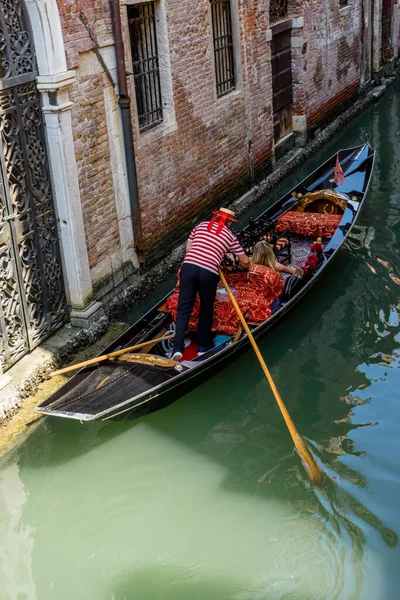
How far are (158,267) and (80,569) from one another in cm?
393

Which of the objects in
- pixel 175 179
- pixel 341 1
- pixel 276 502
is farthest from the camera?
pixel 341 1

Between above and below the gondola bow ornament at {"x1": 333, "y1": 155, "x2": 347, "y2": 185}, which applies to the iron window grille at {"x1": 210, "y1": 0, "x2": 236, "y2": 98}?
above

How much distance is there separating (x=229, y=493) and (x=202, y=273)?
1679 mm

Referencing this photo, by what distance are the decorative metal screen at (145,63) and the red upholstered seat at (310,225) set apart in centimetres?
160

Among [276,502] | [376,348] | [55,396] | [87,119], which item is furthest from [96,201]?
[276,502]

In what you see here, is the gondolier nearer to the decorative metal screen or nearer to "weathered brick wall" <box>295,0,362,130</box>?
the decorative metal screen

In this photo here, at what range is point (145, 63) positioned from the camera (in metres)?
7.45

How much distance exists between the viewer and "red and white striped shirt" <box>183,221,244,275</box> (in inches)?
231

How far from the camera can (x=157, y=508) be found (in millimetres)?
4871

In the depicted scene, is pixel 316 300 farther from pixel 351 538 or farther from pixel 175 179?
pixel 351 538

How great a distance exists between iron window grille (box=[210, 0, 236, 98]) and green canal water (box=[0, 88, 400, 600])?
11.8 ft

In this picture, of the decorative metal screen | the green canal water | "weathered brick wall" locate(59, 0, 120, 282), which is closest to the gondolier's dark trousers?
the green canal water

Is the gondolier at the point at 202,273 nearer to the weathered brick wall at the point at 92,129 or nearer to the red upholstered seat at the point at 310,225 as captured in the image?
the weathered brick wall at the point at 92,129

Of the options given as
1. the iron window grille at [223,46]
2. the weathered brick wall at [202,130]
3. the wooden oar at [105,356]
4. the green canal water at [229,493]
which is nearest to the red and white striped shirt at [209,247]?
the wooden oar at [105,356]
